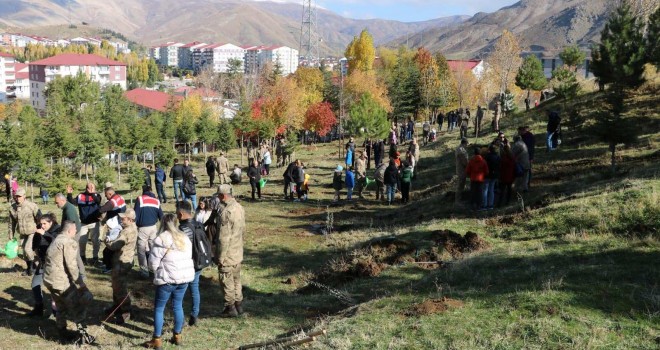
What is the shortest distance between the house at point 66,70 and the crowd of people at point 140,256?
13111cm

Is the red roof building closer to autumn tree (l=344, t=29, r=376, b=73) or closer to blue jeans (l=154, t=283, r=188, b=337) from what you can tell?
autumn tree (l=344, t=29, r=376, b=73)

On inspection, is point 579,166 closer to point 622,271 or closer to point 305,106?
point 622,271

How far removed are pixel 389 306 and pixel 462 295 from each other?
1.13 metres

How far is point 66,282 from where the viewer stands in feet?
25.0

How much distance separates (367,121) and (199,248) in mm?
34260

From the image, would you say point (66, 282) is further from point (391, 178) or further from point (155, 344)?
point (391, 178)

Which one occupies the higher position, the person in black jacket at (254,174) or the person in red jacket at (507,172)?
the person in red jacket at (507,172)

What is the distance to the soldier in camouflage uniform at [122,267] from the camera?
8.57m

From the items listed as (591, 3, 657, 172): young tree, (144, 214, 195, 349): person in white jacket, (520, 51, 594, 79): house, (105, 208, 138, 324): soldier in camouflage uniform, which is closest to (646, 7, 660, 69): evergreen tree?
(591, 3, 657, 172): young tree

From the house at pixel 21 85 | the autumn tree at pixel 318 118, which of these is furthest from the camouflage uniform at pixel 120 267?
the house at pixel 21 85

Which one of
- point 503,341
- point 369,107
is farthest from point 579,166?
point 369,107

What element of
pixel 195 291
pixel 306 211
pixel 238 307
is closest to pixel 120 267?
pixel 195 291

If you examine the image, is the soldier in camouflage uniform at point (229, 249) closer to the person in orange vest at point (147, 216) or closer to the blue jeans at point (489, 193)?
the person in orange vest at point (147, 216)

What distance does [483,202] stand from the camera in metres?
15.6
